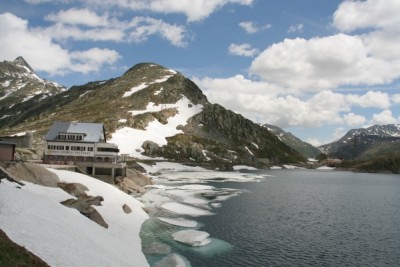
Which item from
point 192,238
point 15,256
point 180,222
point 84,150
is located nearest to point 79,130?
point 84,150

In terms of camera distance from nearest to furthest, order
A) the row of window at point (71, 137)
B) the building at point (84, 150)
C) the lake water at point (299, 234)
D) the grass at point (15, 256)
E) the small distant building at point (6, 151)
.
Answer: the grass at point (15, 256) → the lake water at point (299, 234) → the small distant building at point (6, 151) → the building at point (84, 150) → the row of window at point (71, 137)

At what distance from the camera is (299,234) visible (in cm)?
5566

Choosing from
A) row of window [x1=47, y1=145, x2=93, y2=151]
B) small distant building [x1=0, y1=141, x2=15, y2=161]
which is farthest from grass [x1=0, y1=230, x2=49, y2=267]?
row of window [x1=47, y1=145, x2=93, y2=151]

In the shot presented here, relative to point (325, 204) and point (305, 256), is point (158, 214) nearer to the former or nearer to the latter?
point (305, 256)

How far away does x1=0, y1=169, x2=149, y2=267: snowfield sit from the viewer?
2867 cm

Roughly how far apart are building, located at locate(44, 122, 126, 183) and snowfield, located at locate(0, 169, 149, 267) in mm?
42720

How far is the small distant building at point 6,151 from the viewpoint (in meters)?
66.8

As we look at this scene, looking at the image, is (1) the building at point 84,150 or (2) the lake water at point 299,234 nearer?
(2) the lake water at point 299,234

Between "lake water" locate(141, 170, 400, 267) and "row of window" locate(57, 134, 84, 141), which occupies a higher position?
"row of window" locate(57, 134, 84, 141)

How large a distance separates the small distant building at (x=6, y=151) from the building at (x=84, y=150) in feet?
79.5

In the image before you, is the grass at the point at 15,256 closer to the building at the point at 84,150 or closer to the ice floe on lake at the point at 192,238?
the ice floe on lake at the point at 192,238

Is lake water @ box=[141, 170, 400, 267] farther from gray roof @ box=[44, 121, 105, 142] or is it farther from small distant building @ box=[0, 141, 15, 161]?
gray roof @ box=[44, 121, 105, 142]

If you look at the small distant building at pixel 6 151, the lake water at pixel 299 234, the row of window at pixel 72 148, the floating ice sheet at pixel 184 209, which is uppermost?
the row of window at pixel 72 148

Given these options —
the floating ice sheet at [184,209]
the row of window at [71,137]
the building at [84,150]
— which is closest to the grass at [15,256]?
the floating ice sheet at [184,209]
